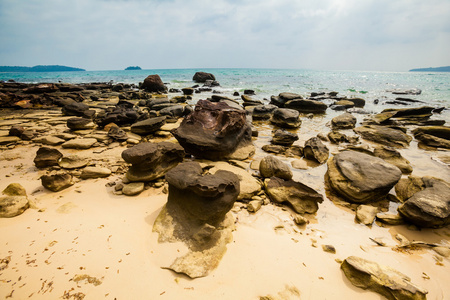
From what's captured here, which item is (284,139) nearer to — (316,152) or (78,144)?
(316,152)

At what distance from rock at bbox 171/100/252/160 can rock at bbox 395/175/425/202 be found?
2845 mm

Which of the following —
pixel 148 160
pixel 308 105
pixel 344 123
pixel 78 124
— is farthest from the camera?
pixel 308 105

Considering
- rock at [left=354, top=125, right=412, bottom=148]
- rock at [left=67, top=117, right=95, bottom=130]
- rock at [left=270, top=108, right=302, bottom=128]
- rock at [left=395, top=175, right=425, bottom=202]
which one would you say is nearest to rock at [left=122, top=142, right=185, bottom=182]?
rock at [left=67, top=117, right=95, bottom=130]

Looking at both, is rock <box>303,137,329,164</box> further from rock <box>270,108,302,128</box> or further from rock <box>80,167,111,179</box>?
rock <box>80,167,111,179</box>

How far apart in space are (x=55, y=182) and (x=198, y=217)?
7.28ft

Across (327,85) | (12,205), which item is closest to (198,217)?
(12,205)

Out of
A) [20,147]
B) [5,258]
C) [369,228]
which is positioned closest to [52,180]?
[5,258]

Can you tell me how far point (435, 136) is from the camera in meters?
6.41

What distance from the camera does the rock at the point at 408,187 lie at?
10.3 ft

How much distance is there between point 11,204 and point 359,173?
4808mm

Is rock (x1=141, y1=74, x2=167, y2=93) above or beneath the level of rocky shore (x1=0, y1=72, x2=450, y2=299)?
above

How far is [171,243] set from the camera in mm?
2020

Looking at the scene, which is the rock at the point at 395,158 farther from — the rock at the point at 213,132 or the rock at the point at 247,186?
the rock at the point at 247,186

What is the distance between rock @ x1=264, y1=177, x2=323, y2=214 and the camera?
286 cm
